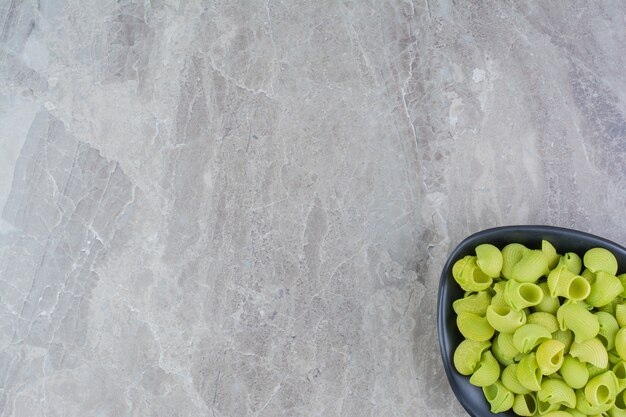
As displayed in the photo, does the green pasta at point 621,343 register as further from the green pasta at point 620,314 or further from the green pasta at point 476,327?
the green pasta at point 476,327

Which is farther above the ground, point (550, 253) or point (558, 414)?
point (550, 253)

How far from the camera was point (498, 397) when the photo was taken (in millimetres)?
737

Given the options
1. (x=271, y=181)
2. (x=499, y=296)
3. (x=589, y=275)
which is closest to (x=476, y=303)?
(x=499, y=296)

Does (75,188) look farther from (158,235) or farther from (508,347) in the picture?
(508,347)

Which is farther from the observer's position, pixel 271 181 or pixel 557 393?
pixel 271 181

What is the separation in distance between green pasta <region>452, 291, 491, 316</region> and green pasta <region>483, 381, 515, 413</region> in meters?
0.08

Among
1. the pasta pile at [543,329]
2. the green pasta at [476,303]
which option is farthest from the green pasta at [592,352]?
the green pasta at [476,303]

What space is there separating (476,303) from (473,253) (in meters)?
0.07

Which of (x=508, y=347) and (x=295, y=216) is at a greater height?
(x=295, y=216)

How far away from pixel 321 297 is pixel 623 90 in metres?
0.49

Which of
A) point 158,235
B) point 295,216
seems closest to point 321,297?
point 295,216

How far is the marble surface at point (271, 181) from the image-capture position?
856 millimetres

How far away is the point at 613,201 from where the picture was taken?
866 millimetres

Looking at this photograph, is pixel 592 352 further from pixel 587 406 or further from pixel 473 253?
pixel 473 253
